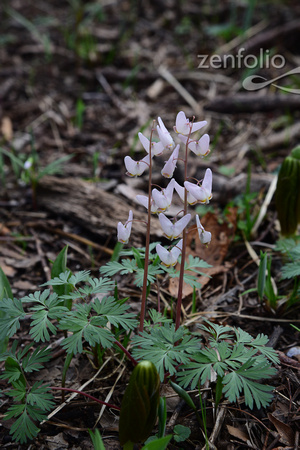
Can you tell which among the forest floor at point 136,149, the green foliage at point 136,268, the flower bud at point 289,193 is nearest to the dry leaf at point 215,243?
the forest floor at point 136,149

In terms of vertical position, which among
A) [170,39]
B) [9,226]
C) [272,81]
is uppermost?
[170,39]

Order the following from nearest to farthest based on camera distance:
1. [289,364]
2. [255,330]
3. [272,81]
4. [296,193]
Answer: [289,364]
[255,330]
[296,193]
[272,81]

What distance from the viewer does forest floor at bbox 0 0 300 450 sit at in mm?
1854

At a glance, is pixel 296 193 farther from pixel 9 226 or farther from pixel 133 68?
pixel 133 68

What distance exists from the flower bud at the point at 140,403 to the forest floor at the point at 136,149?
25cm

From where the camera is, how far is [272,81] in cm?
458

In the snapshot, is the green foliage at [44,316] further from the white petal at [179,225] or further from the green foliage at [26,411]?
the white petal at [179,225]

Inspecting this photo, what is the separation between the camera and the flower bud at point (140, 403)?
4.50 feet

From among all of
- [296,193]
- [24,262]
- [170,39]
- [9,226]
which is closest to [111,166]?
[9,226]

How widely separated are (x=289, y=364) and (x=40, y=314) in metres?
1.16

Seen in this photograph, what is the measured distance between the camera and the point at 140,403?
1394mm

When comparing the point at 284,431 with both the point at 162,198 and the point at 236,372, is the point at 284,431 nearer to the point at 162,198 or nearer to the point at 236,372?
the point at 236,372

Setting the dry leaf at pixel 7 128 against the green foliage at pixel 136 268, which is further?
the dry leaf at pixel 7 128

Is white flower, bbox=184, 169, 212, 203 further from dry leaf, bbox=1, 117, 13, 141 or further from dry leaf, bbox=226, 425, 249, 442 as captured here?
dry leaf, bbox=1, 117, 13, 141
